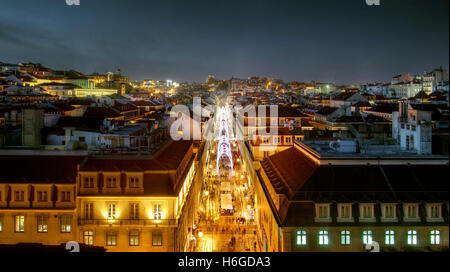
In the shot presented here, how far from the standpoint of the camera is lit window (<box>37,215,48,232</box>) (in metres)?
10.3

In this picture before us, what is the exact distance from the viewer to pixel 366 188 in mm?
9094

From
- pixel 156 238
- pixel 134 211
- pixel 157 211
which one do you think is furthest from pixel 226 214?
pixel 134 211

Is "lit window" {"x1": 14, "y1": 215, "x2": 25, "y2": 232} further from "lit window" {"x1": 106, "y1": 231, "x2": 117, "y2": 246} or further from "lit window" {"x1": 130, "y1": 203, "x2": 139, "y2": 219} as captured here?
"lit window" {"x1": 130, "y1": 203, "x2": 139, "y2": 219}

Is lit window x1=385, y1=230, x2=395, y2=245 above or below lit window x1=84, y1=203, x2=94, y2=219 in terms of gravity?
below

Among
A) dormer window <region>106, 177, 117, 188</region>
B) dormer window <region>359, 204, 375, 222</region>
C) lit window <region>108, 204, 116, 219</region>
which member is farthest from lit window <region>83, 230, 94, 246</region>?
dormer window <region>359, 204, 375, 222</region>

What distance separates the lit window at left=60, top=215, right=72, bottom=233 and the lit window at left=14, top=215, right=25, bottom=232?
1.02 meters

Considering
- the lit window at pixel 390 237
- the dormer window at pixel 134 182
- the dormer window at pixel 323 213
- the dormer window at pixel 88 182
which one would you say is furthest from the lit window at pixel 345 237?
the dormer window at pixel 88 182

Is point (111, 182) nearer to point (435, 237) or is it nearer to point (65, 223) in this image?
point (65, 223)

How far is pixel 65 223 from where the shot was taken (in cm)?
1048
